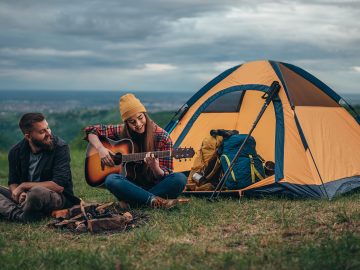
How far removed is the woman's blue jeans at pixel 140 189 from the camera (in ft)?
21.8

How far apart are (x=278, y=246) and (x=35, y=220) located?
3155 millimetres

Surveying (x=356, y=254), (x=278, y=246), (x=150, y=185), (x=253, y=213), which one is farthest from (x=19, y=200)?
(x=356, y=254)

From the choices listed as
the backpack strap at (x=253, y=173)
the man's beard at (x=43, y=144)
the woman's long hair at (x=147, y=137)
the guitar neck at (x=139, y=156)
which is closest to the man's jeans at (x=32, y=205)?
the man's beard at (x=43, y=144)

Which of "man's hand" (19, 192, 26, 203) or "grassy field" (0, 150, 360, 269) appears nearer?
"grassy field" (0, 150, 360, 269)

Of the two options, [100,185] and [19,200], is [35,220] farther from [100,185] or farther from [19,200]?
[100,185]

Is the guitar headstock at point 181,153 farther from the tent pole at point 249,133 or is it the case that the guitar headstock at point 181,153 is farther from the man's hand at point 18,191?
the man's hand at point 18,191

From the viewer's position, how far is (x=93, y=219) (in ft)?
19.0

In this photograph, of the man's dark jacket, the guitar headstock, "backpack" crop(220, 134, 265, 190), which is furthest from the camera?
"backpack" crop(220, 134, 265, 190)

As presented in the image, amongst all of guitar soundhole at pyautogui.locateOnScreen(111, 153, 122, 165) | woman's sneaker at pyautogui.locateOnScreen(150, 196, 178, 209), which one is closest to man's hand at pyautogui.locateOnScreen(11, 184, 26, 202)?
guitar soundhole at pyautogui.locateOnScreen(111, 153, 122, 165)

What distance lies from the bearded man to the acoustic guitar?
0.59m

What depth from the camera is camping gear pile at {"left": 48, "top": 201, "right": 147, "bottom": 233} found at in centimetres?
573

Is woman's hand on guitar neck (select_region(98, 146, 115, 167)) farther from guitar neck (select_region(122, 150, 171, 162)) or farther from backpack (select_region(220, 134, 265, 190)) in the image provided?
backpack (select_region(220, 134, 265, 190))

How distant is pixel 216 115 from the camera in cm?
950

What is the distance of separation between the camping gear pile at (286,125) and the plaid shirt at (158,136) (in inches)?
41.9
